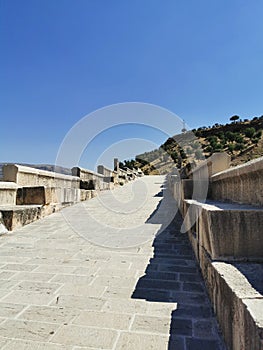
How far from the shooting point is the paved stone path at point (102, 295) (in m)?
1.68

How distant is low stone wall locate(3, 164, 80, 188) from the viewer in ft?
19.2

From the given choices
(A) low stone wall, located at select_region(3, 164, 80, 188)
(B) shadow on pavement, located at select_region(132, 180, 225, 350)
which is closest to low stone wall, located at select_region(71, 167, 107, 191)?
(A) low stone wall, located at select_region(3, 164, 80, 188)

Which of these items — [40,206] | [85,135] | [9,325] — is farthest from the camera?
[85,135]

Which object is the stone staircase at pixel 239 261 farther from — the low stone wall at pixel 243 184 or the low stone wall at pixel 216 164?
the low stone wall at pixel 216 164

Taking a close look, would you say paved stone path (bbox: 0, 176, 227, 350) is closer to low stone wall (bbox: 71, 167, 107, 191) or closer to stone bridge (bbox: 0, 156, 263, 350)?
stone bridge (bbox: 0, 156, 263, 350)

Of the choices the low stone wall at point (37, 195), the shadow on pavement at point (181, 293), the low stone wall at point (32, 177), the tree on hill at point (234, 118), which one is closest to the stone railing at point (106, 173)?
the low stone wall at point (32, 177)

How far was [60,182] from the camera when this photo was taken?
8156 mm

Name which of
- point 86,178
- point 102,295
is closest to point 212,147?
point 86,178

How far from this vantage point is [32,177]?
660 cm

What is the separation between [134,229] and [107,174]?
9832 millimetres

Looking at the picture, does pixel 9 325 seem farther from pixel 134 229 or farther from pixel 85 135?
pixel 85 135

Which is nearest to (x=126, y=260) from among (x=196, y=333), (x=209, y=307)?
(x=209, y=307)

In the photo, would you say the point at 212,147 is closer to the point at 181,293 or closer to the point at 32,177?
the point at 32,177

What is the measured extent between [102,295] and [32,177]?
498 centimetres
